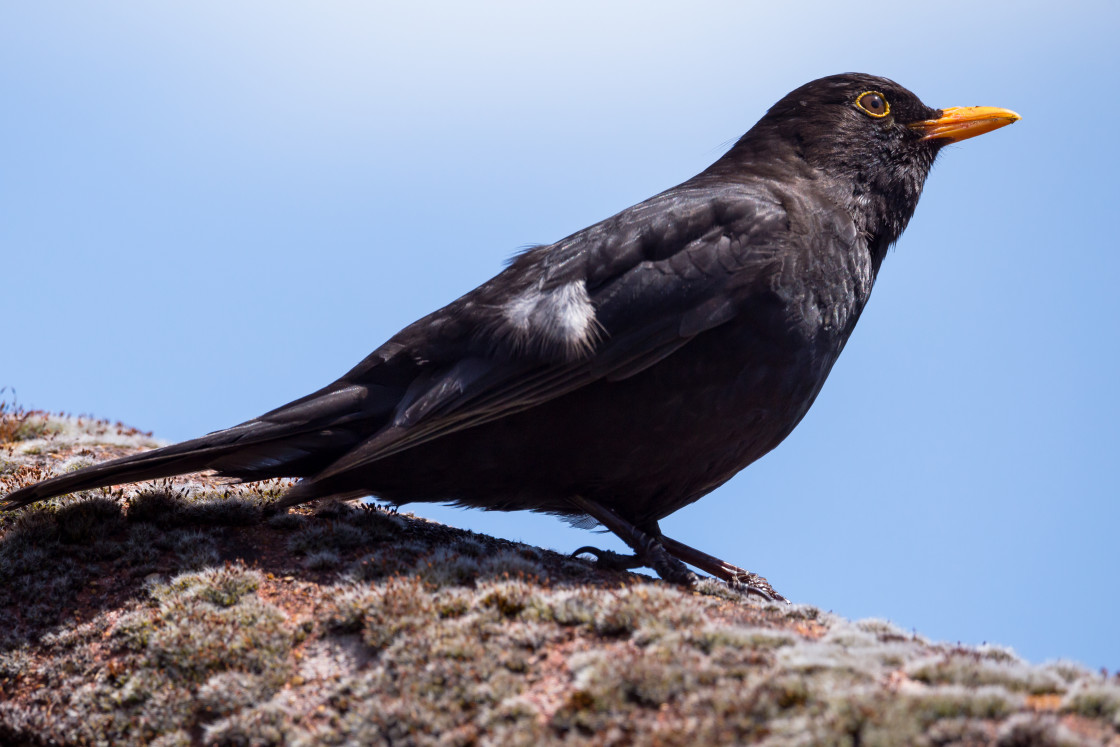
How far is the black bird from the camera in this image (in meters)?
4.99

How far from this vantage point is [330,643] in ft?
14.1

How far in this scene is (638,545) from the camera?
5.41 meters

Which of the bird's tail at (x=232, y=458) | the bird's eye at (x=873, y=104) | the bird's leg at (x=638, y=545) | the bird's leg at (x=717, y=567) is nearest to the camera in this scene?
the bird's tail at (x=232, y=458)

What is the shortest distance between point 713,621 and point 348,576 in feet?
6.42

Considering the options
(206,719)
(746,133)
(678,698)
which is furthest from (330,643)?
(746,133)

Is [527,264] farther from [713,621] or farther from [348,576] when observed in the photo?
[713,621]

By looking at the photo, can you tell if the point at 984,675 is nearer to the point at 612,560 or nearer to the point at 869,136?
the point at 612,560

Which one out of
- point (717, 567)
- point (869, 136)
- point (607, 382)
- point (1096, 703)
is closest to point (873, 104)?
point (869, 136)

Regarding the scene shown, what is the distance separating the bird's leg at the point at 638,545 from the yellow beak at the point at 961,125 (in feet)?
11.0

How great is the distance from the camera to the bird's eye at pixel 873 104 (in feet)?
20.7

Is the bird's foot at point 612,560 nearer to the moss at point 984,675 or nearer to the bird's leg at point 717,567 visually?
the bird's leg at point 717,567

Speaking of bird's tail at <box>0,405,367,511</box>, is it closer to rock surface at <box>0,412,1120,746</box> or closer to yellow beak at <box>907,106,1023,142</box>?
rock surface at <box>0,412,1120,746</box>

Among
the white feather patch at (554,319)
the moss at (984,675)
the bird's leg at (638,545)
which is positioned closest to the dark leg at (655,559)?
the bird's leg at (638,545)

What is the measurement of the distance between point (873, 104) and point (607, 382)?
2952 millimetres
